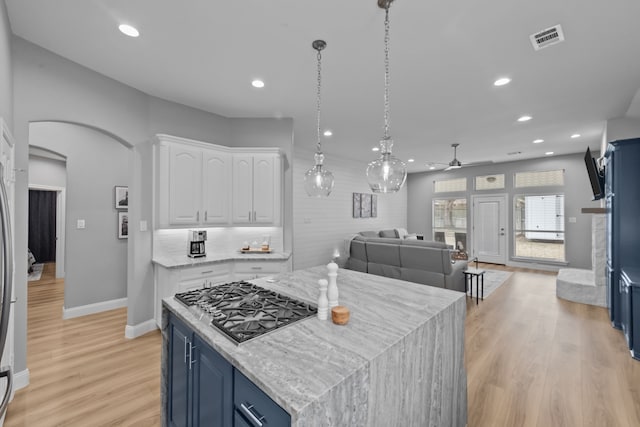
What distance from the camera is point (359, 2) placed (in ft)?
6.32

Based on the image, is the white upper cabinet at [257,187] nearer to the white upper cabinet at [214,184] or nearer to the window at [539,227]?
the white upper cabinet at [214,184]

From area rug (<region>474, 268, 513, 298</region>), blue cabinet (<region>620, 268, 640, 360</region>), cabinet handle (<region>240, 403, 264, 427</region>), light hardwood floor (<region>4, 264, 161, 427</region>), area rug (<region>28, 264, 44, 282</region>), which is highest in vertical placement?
cabinet handle (<region>240, 403, 264, 427</region>)

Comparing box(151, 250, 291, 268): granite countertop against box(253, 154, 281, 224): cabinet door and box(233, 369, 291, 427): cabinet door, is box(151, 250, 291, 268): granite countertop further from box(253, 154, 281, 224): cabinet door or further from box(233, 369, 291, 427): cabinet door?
box(233, 369, 291, 427): cabinet door

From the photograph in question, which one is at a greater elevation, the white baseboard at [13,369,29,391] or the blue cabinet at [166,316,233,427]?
the blue cabinet at [166,316,233,427]

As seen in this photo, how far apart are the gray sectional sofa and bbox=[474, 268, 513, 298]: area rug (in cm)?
98

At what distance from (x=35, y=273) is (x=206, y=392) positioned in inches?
306

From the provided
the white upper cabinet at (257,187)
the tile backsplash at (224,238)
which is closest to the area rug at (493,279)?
the tile backsplash at (224,238)

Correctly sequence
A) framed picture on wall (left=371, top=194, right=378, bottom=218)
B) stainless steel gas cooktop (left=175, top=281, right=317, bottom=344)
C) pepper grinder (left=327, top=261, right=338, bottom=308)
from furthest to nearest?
1. framed picture on wall (left=371, top=194, right=378, bottom=218)
2. pepper grinder (left=327, top=261, right=338, bottom=308)
3. stainless steel gas cooktop (left=175, top=281, right=317, bottom=344)

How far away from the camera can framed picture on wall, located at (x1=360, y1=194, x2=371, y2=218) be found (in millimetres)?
8088

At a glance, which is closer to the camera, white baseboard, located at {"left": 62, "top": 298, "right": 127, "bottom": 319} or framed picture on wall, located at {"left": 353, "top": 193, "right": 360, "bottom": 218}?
white baseboard, located at {"left": 62, "top": 298, "right": 127, "bottom": 319}

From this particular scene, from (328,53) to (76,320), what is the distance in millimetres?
4678

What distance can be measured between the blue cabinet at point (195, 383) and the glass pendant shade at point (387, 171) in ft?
4.66

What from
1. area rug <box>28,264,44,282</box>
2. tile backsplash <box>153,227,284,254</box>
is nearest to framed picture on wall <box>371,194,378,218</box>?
tile backsplash <box>153,227,284,254</box>

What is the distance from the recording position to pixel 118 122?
313cm
